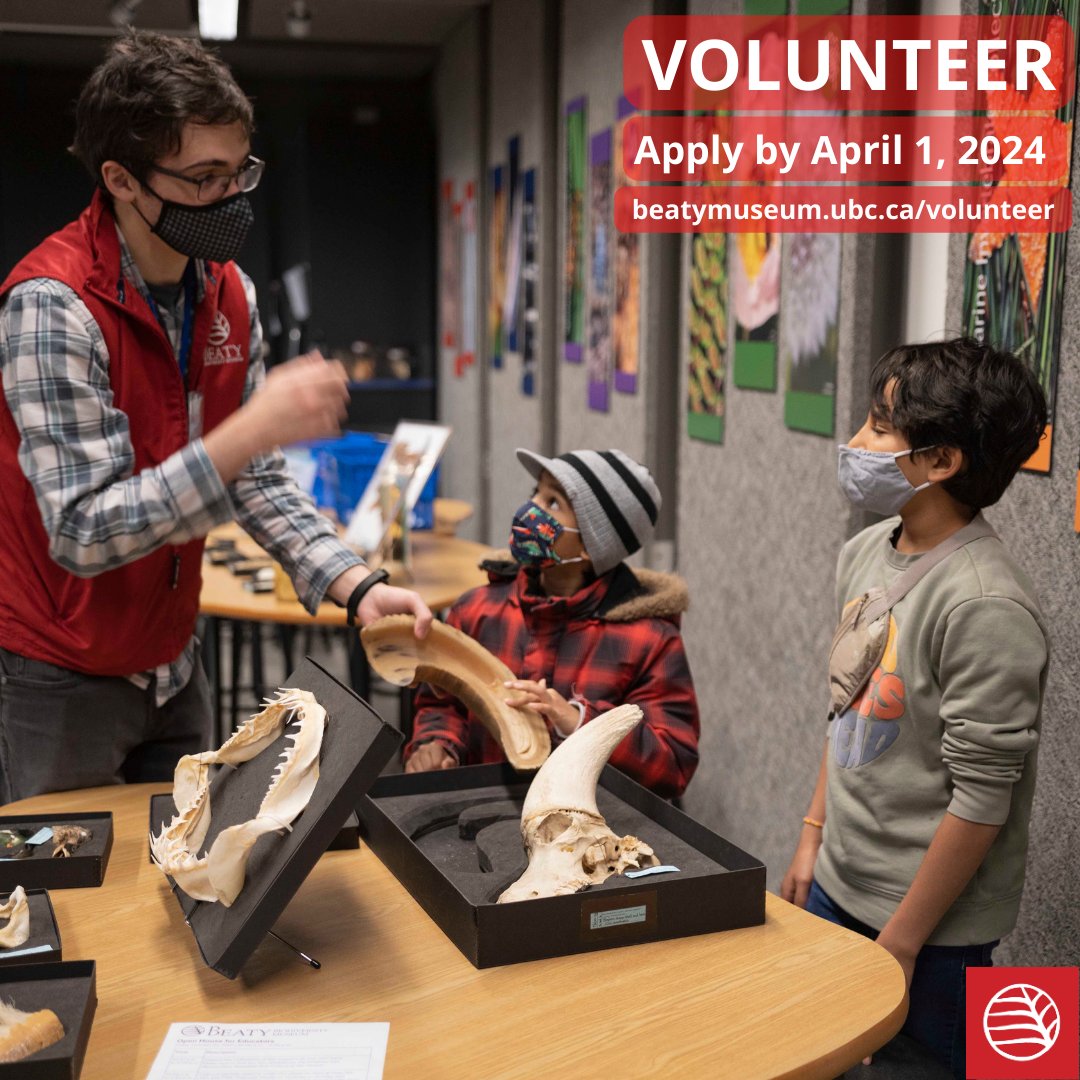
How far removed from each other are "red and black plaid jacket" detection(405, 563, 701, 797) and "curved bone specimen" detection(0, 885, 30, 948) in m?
0.90

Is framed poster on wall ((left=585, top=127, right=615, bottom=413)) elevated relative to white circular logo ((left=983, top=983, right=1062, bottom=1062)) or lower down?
elevated

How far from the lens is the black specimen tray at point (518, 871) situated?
51.2 inches

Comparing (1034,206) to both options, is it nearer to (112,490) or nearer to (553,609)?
(553,609)

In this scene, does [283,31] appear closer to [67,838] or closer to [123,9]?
[123,9]

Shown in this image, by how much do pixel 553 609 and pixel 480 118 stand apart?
517cm

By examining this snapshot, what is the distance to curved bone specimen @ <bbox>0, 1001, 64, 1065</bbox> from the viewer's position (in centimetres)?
104

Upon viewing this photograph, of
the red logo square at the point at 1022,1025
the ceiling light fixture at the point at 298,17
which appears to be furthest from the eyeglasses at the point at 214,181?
the ceiling light fixture at the point at 298,17

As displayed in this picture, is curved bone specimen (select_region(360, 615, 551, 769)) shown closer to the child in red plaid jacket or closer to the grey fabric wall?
the child in red plaid jacket

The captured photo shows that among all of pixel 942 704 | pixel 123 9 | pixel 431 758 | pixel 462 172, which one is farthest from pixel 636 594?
pixel 462 172

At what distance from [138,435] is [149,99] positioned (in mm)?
492

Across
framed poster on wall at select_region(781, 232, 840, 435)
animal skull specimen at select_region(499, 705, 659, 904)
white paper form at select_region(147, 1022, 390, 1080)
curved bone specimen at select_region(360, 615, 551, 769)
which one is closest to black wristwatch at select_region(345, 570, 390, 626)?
curved bone specimen at select_region(360, 615, 551, 769)

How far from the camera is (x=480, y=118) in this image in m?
6.77

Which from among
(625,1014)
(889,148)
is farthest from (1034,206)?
(625,1014)

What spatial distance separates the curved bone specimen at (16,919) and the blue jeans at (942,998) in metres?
1.06
